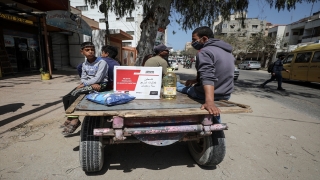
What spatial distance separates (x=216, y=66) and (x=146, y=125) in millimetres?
1116

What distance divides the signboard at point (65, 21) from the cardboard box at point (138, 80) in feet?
31.6

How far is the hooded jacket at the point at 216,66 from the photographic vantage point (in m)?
2.01

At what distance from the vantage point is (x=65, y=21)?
33.4 feet

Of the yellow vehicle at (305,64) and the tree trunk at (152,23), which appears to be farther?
the yellow vehicle at (305,64)

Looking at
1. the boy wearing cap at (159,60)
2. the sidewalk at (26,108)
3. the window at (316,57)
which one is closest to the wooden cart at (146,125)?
the boy wearing cap at (159,60)

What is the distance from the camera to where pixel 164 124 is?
188cm

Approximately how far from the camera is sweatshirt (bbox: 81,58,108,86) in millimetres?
2988

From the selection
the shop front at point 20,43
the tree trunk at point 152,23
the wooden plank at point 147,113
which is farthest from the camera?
the shop front at point 20,43

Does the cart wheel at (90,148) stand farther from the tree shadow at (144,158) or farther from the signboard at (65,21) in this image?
the signboard at (65,21)

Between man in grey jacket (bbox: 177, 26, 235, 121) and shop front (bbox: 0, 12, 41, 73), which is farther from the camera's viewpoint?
shop front (bbox: 0, 12, 41, 73)

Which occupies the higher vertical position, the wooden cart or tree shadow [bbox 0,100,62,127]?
the wooden cart

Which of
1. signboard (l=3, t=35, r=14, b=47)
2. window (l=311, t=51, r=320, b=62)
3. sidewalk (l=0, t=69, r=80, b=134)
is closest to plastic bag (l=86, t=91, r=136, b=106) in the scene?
sidewalk (l=0, t=69, r=80, b=134)

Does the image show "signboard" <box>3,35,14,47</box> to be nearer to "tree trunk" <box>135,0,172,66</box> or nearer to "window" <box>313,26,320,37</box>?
"tree trunk" <box>135,0,172,66</box>

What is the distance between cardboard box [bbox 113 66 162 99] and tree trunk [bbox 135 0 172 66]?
498cm
